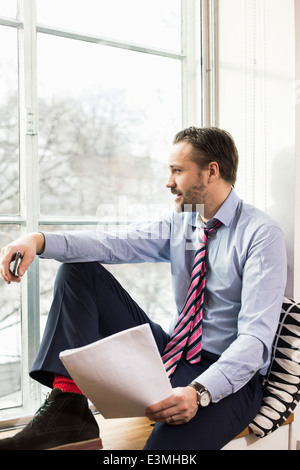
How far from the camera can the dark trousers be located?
118 cm

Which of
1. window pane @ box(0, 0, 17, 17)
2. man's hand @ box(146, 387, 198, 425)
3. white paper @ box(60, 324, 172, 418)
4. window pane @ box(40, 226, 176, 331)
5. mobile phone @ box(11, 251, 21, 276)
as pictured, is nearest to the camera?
white paper @ box(60, 324, 172, 418)

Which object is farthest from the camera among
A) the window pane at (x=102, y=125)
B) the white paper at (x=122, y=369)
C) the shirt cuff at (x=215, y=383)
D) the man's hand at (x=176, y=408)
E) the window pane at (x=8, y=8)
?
the window pane at (x=102, y=125)

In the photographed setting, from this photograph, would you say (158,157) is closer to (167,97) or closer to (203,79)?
(167,97)

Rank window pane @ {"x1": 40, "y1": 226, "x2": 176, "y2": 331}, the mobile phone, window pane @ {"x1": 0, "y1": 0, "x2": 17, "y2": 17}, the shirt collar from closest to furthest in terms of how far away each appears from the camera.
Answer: the mobile phone
the shirt collar
window pane @ {"x1": 0, "y1": 0, "x2": 17, "y2": 17}
window pane @ {"x1": 40, "y1": 226, "x2": 176, "y2": 331}

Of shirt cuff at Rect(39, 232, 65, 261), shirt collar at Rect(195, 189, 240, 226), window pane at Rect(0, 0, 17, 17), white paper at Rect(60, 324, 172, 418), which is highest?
window pane at Rect(0, 0, 17, 17)

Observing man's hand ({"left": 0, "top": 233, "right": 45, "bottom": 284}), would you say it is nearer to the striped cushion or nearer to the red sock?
the red sock

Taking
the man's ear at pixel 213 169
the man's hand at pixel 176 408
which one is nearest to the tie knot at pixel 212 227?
the man's ear at pixel 213 169

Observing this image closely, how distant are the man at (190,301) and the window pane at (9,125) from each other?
1.12 ft

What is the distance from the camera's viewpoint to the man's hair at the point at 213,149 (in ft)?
5.32

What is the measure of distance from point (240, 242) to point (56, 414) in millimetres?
723

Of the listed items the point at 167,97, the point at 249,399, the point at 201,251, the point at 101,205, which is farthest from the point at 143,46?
the point at 249,399

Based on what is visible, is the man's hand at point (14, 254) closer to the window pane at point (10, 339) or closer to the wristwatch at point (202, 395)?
the window pane at point (10, 339)

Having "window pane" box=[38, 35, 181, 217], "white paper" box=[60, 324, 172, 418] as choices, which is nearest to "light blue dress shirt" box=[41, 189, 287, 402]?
"white paper" box=[60, 324, 172, 418]

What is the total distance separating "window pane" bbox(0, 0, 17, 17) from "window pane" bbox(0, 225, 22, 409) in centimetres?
75
